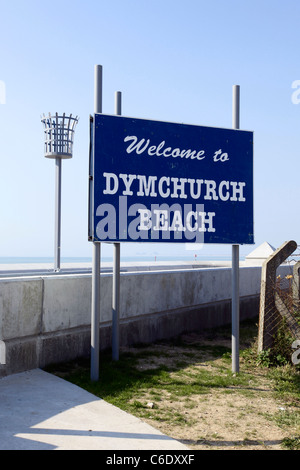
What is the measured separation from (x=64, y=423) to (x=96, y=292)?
7.08ft

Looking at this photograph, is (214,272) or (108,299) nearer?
(108,299)

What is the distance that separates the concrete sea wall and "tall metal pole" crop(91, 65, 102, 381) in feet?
2.03

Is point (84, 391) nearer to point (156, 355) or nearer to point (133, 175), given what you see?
point (156, 355)

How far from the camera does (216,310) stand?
10961 mm

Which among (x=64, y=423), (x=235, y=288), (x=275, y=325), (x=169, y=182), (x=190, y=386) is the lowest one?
(x=190, y=386)

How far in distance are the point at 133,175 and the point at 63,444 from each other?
3862 millimetres

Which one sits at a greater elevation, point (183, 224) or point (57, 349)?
point (183, 224)

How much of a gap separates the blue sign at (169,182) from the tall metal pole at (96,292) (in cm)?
21

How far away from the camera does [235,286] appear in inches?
300

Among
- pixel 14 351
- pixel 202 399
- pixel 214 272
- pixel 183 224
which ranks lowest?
pixel 202 399

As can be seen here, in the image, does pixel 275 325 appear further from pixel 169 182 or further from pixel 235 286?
pixel 169 182

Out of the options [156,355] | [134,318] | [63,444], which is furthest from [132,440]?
[134,318]

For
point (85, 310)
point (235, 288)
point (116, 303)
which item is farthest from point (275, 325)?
point (85, 310)

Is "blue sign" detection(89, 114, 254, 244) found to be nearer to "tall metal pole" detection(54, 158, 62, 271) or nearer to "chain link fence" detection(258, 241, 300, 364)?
"chain link fence" detection(258, 241, 300, 364)
